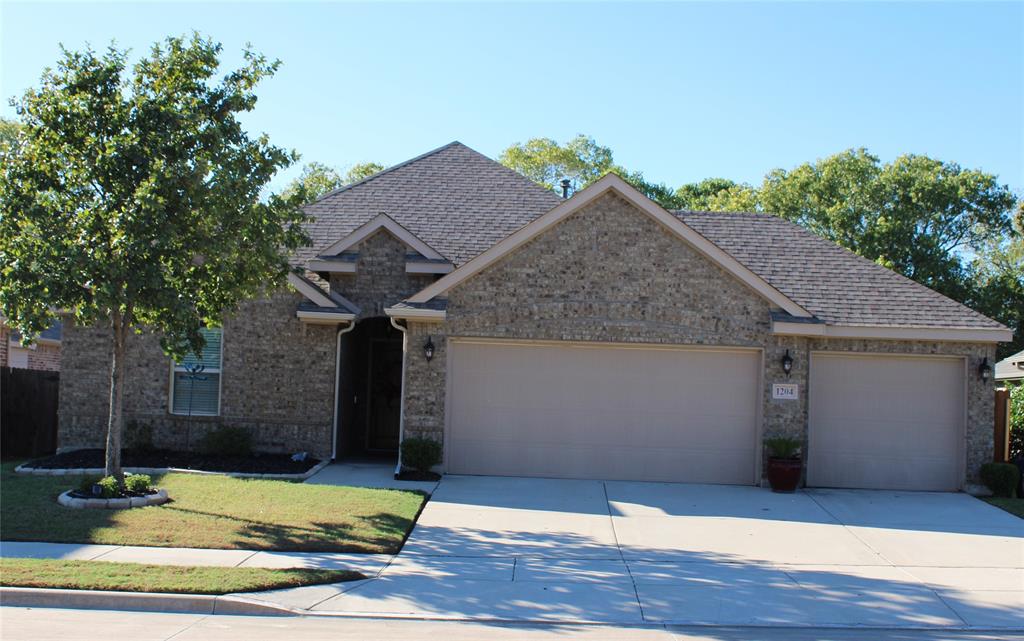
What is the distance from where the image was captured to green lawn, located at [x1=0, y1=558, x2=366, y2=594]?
8.71 meters

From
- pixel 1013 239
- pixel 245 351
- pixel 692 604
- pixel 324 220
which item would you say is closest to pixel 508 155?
pixel 1013 239

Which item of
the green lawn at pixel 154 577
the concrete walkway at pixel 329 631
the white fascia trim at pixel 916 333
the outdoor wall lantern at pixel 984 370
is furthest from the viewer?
the outdoor wall lantern at pixel 984 370

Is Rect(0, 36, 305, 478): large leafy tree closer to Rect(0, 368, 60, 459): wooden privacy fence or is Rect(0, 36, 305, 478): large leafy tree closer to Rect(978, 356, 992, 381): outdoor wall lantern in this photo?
Rect(0, 368, 60, 459): wooden privacy fence

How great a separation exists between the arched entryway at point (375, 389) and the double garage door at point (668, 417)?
3554 millimetres

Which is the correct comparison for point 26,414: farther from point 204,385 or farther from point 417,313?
point 417,313

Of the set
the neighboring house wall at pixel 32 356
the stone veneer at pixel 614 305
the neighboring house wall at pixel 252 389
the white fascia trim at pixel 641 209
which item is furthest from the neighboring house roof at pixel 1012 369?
the neighboring house wall at pixel 32 356

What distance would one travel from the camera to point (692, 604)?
8.94 meters

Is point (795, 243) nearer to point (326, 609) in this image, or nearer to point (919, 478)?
point (919, 478)

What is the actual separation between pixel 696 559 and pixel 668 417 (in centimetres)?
537

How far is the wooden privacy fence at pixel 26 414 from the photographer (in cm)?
1820

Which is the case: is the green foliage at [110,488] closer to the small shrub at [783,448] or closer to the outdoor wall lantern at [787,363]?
the small shrub at [783,448]

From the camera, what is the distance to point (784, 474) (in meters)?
15.2

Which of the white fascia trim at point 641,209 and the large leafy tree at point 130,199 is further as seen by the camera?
the white fascia trim at point 641,209

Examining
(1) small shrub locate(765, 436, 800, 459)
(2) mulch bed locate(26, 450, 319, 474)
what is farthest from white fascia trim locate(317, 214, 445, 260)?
(1) small shrub locate(765, 436, 800, 459)
